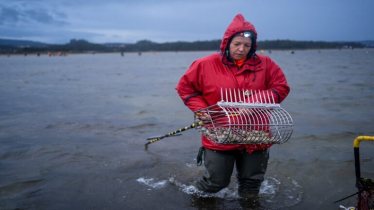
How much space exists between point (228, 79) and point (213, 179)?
4.36 feet

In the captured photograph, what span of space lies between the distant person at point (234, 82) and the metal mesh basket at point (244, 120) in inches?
4.9

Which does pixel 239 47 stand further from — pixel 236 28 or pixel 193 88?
pixel 193 88

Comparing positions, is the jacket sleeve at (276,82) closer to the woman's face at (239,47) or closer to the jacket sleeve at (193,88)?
the woman's face at (239,47)

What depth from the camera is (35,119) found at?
38.3 feet

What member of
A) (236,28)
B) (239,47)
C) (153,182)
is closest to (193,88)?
(239,47)

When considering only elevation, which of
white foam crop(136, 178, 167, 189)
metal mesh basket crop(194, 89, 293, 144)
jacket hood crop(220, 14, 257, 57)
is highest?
jacket hood crop(220, 14, 257, 57)

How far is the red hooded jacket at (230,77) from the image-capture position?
4.31m

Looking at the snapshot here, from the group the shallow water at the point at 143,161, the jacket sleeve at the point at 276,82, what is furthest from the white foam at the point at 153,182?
the jacket sleeve at the point at 276,82

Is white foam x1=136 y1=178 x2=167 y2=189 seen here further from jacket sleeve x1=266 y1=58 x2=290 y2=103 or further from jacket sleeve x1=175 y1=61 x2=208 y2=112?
jacket sleeve x1=266 y1=58 x2=290 y2=103

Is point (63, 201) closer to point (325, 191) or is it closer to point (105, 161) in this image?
point (105, 161)

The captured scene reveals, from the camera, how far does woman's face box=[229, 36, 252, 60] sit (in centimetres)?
427

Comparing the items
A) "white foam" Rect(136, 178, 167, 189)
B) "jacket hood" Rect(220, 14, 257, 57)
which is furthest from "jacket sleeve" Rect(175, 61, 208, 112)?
"white foam" Rect(136, 178, 167, 189)

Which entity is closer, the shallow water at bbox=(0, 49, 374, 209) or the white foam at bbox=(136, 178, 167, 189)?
the shallow water at bbox=(0, 49, 374, 209)

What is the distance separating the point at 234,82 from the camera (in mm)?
4305
